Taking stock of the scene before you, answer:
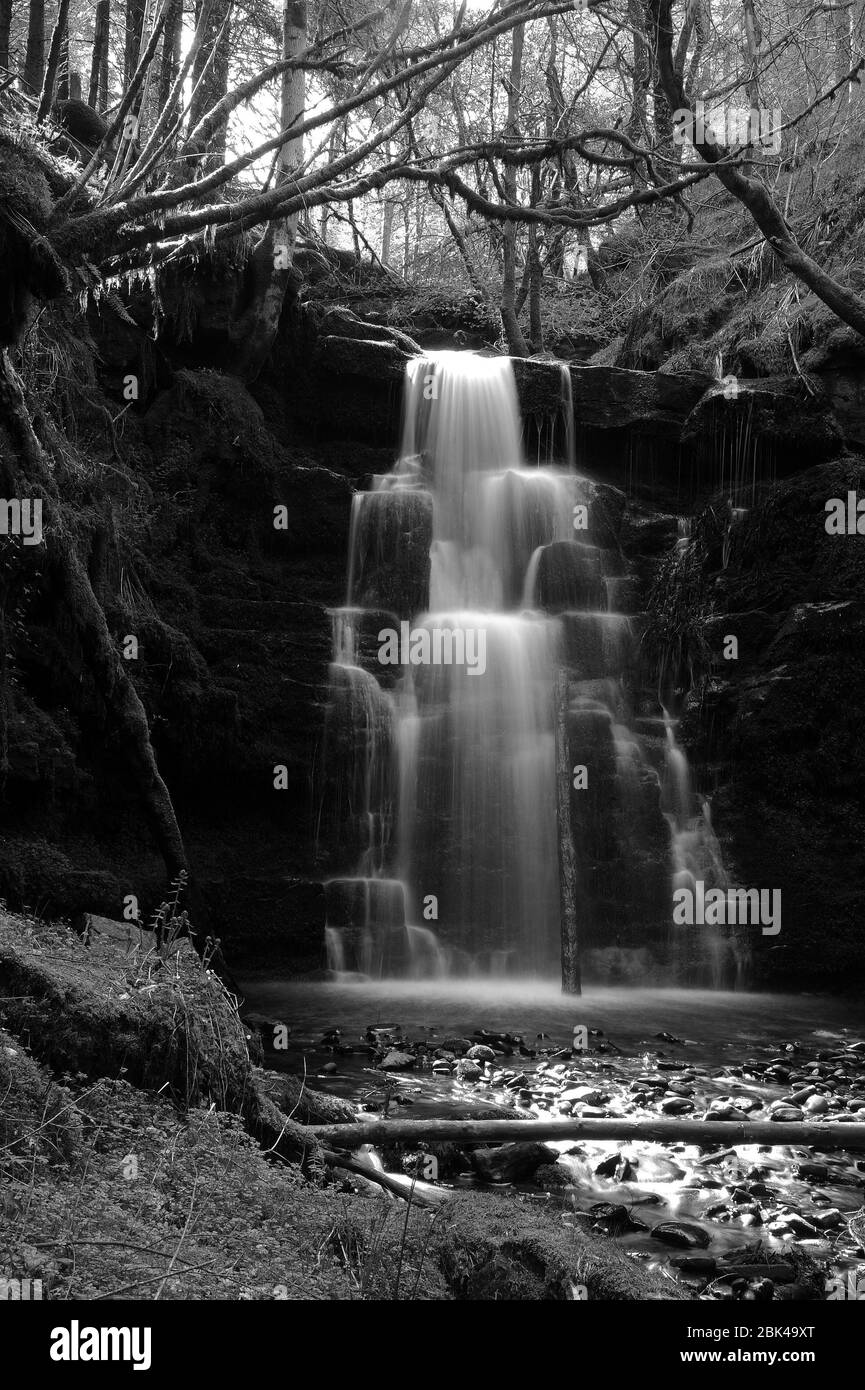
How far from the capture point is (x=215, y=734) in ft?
40.8

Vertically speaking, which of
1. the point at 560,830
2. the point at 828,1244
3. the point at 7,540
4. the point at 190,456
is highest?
the point at 190,456

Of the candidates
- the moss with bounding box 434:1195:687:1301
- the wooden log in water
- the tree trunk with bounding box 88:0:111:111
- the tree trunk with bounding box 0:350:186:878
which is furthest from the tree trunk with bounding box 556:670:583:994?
the tree trunk with bounding box 88:0:111:111

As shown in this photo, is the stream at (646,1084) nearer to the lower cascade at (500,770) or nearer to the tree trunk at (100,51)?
the lower cascade at (500,770)

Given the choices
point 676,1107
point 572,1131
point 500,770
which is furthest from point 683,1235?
point 500,770

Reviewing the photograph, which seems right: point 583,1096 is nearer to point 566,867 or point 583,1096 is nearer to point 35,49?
point 566,867

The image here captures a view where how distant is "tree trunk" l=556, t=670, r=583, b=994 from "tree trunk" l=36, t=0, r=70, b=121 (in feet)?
25.5

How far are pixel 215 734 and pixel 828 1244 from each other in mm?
8978

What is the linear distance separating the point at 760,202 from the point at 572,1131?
5.98 metres

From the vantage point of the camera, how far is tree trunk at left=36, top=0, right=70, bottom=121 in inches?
219

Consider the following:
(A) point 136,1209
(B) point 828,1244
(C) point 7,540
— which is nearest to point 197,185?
(C) point 7,540

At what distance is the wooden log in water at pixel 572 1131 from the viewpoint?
499 centimetres

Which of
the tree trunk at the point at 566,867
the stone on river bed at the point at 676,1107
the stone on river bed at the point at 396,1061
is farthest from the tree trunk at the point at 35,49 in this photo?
the stone on river bed at the point at 676,1107

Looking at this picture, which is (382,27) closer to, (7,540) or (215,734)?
(7,540)

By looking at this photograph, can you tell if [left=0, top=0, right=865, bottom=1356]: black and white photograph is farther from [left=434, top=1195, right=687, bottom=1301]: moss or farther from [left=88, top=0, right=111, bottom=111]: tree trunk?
[left=88, top=0, right=111, bottom=111]: tree trunk
